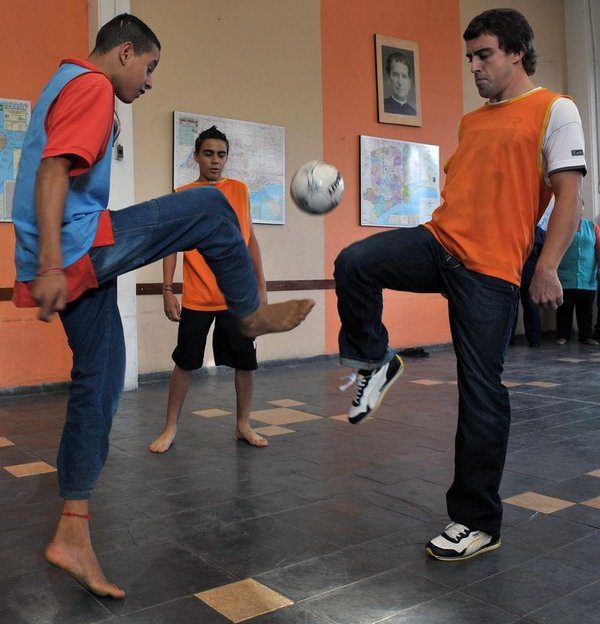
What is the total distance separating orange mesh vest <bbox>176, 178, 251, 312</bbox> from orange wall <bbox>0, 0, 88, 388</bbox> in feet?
7.94

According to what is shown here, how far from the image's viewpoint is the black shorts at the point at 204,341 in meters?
3.65

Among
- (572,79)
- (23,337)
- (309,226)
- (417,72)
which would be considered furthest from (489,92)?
(572,79)

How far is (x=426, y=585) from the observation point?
2.03 metres

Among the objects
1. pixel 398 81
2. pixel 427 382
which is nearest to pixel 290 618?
pixel 427 382

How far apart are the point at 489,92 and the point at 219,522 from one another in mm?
1719

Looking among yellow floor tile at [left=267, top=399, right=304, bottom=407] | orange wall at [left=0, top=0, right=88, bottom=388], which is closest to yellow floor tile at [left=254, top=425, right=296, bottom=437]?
yellow floor tile at [left=267, top=399, right=304, bottom=407]

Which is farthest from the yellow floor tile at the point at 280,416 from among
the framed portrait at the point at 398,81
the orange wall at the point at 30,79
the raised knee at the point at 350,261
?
the framed portrait at the point at 398,81

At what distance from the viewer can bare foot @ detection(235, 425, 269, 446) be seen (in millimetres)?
3763

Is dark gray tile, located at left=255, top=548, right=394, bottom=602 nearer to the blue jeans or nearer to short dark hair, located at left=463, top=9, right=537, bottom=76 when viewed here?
the blue jeans

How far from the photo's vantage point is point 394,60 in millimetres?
7871

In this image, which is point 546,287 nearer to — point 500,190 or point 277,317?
point 500,190

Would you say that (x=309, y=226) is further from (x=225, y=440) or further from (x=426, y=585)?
(x=426, y=585)

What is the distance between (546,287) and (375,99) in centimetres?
599

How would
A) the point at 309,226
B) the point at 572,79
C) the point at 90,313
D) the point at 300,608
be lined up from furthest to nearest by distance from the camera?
the point at 572,79 → the point at 309,226 → the point at 90,313 → the point at 300,608
